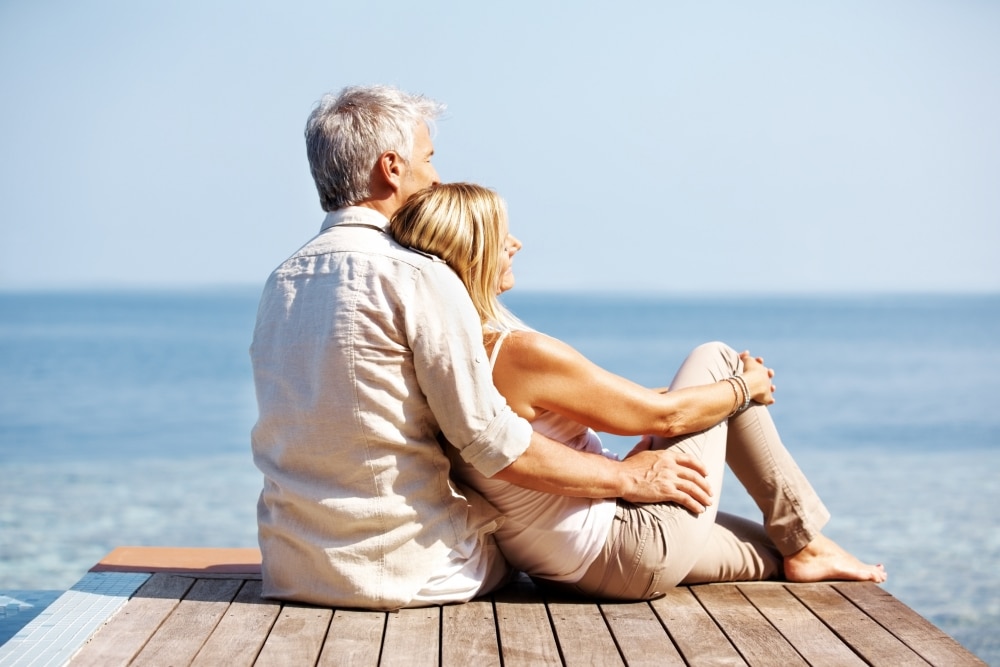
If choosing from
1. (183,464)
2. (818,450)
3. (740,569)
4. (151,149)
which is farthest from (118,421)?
(151,149)

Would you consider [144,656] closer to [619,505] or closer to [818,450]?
[619,505]

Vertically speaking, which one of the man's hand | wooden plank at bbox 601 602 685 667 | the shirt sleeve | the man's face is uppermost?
the man's face

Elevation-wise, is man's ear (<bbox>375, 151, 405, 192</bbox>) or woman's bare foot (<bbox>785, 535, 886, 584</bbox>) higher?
man's ear (<bbox>375, 151, 405, 192</bbox>)

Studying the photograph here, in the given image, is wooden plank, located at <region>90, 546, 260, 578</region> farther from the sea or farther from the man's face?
the man's face

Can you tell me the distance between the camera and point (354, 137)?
2.83m

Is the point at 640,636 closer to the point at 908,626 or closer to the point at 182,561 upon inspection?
the point at 908,626

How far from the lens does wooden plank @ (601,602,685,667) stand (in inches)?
99.7

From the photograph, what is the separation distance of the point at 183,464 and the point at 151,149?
5994cm

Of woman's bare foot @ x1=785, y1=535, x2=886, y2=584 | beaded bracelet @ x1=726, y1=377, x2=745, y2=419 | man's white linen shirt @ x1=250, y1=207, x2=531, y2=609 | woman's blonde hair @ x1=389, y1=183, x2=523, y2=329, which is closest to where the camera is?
man's white linen shirt @ x1=250, y1=207, x2=531, y2=609

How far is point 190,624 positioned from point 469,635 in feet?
2.31

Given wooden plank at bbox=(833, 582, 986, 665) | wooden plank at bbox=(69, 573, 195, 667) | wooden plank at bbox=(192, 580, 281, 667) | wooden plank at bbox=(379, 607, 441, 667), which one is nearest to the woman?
wooden plank at bbox=(833, 582, 986, 665)

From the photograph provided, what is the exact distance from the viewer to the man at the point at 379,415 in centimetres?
263

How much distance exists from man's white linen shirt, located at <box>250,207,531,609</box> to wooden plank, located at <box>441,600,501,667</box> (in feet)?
0.21

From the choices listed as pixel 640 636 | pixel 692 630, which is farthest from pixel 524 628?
pixel 692 630
